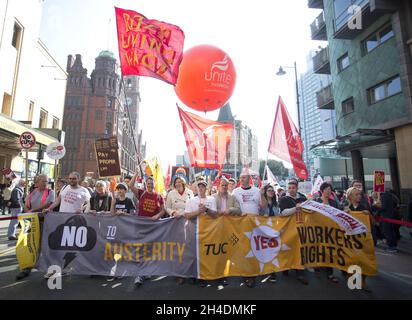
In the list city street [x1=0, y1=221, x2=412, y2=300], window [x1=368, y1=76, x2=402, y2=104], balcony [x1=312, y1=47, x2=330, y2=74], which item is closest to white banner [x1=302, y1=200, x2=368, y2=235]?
city street [x1=0, y1=221, x2=412, y2=300]

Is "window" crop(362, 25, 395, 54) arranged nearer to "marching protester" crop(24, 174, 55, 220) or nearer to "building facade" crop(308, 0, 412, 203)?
"building facade" crop(308, 0, 412, 203)

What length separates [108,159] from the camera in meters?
6.75

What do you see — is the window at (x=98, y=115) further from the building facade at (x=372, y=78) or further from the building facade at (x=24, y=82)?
the building facade at (x=372, y=78)

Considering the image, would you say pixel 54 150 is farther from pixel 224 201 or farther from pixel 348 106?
pixel 348 106

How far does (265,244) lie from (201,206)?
1.43 m

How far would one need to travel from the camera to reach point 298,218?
198 inches

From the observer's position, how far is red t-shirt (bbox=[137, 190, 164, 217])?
5.59m

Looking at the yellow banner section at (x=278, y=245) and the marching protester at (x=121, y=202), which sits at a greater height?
the marching protester at (x=121, y=202)

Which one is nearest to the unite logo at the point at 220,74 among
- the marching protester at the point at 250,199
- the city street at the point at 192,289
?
the marching protester at the point at 250,199

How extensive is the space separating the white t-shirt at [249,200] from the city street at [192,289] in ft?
4.51

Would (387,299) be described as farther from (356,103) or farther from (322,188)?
(356,103)

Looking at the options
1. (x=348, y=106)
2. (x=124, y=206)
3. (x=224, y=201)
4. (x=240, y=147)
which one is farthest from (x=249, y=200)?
(x=240, y=147)

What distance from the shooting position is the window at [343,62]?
58.2 feet
